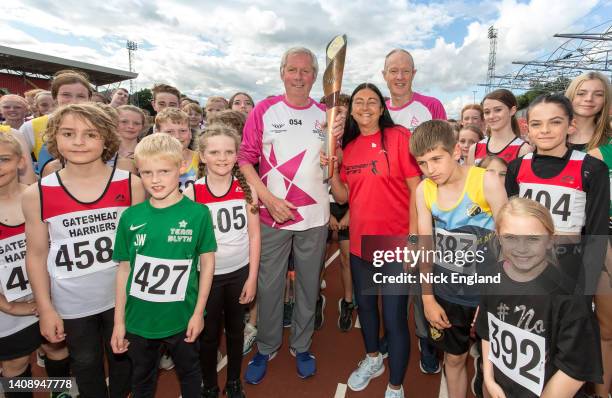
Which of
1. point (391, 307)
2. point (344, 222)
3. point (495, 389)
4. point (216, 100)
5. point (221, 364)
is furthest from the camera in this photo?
point (216, 100)

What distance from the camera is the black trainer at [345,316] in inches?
140

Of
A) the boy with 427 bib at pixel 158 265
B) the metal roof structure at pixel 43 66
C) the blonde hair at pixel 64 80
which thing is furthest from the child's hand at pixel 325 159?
the metal roof structure at pixel 43 66

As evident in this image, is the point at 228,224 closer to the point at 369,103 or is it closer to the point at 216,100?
the point at 369,103

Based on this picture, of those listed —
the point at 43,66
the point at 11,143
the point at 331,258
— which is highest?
the point at 43,66

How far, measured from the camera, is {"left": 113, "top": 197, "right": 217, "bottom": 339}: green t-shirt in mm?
1909

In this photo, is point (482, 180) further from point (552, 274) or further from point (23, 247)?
point (23, 247)

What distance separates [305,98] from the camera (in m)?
2.73

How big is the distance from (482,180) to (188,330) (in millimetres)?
1889

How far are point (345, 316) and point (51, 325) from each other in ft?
8.39

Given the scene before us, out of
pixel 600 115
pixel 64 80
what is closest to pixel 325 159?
pixel 600 115

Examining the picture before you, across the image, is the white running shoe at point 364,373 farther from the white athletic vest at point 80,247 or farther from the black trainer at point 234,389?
the white athletic vest at point 80,247

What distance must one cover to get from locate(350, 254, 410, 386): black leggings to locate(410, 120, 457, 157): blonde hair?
818mm

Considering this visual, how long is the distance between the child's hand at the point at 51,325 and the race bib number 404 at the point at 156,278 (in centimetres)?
44

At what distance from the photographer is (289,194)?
265cm
